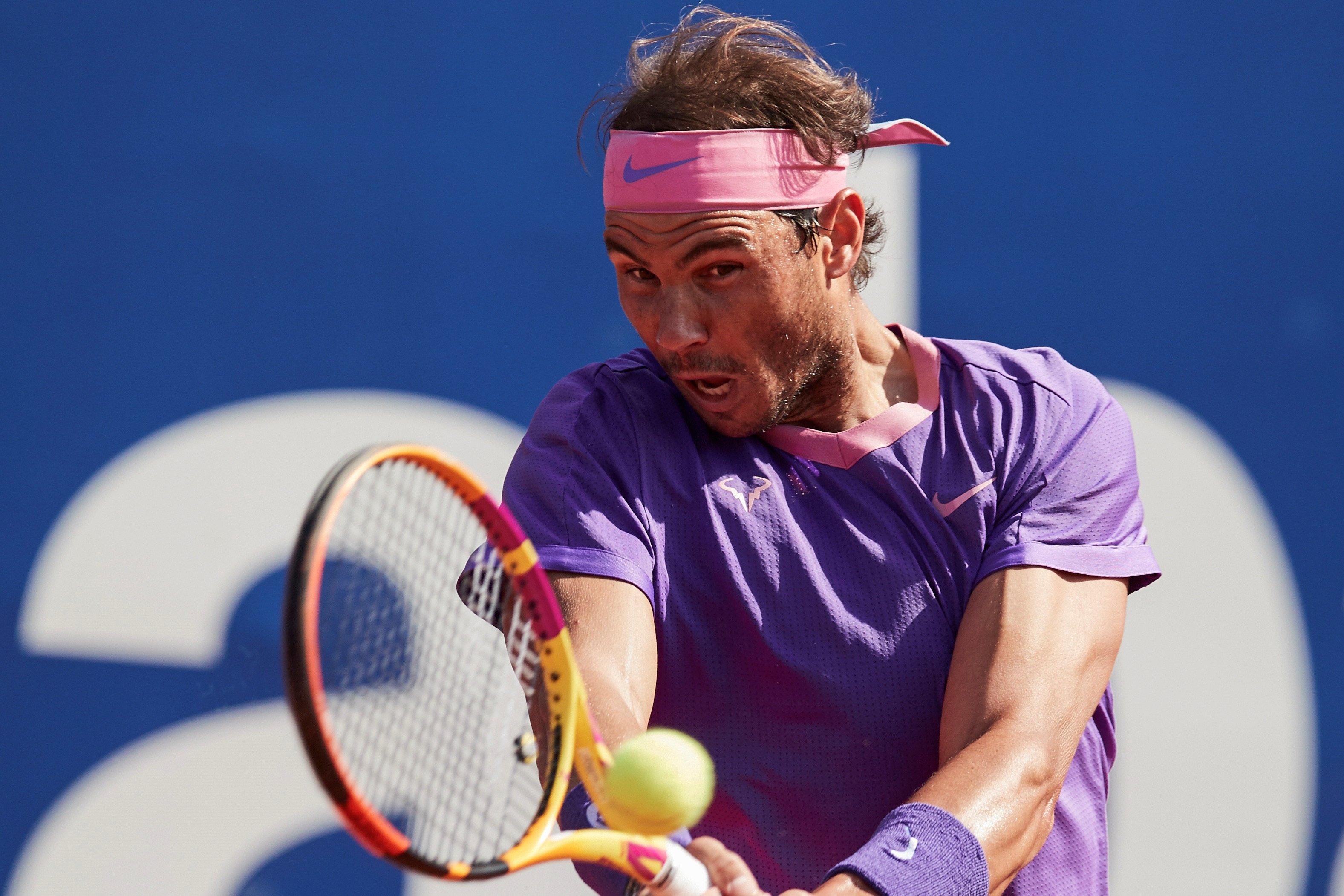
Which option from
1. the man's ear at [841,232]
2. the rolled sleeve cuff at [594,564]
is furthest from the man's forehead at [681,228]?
the rolled sleeve cuff at [594,564]

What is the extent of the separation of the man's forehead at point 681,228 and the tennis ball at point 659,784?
76cm

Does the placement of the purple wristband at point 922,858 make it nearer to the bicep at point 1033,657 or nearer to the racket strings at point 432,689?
the bicep at point 1033,657

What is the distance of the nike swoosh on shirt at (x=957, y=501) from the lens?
183 centimetres

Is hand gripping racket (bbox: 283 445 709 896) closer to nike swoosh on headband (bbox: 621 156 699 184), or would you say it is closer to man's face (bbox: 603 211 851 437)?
man's face (bbox: 603 211 851 437)

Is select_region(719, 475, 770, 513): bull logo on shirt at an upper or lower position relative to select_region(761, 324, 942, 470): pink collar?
lower

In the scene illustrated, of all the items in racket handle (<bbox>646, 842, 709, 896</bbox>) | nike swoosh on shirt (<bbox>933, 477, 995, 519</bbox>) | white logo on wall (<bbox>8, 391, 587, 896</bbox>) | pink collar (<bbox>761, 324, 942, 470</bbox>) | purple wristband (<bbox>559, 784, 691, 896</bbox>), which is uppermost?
pink collar (<bbox>761, 324, 942, 470</bbox>)

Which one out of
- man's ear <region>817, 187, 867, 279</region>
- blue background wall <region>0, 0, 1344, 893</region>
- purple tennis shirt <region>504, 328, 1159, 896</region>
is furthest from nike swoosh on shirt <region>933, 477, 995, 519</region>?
blue background wall <region>0, 0, 1344, 893</region>

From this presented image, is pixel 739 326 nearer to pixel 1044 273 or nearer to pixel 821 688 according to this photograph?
pixel 821 688

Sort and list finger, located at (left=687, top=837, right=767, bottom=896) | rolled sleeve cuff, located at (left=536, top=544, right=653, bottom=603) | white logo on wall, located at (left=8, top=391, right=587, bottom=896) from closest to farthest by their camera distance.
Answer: finger, located at (left=687, top=837, right=767, bottom=896), rolled sleeve cuff, located at (left=536, top=544, right=653, bottom=603), white logo on wall, located at (left=8, top=391, right=587, bottom=896)

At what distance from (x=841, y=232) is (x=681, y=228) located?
315mm

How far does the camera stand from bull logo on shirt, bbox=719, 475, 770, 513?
5.94 ft

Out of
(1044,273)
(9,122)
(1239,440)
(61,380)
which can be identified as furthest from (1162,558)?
(9,122)

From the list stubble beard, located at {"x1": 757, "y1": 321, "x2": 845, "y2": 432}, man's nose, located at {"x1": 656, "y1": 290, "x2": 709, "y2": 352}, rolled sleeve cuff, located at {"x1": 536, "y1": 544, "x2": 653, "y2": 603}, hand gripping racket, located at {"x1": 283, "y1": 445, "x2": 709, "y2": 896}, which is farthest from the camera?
stubble beard, located at {"x1": 757, "y1": 321, "x2": 845, "y2": 432}

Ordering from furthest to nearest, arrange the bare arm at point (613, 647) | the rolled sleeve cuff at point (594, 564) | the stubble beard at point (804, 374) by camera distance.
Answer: the stubble beard at point (804, 374), the rolled sleeve cuff at point (594, 564), the bare arm at point (613, 647)
